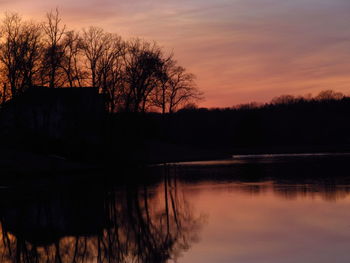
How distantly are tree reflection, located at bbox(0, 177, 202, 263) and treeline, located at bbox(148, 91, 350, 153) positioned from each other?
80.6 meters

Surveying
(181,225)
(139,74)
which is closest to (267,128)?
(139,74)

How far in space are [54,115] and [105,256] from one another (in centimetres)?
6546

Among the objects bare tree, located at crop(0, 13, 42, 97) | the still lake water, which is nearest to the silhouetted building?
bare tree, located at crop(0, 13, 42, 97)

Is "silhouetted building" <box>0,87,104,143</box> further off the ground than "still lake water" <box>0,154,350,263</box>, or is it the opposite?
"silhouetted building" <box>0,87,104,143</box>

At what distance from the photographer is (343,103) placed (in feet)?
516

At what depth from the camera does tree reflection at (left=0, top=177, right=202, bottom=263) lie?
1287 centimetres

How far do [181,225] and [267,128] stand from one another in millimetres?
116873

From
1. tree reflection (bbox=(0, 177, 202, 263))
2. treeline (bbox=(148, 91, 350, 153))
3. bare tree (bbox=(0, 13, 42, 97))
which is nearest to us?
tree reflection (bbox=(0, 177, 202, 263))

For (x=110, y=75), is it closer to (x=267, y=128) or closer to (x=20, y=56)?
(x=20, y=56)

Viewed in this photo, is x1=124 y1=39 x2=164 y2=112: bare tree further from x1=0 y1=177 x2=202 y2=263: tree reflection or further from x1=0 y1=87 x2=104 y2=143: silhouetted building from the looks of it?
x1=0 y1=177 x2=202 y2=263: tree reflection

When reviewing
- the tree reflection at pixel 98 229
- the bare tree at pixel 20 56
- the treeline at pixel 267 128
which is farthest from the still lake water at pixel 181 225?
the treeline at pixel 267 128

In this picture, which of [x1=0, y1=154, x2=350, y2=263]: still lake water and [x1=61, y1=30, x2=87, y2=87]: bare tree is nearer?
[x1=0, y1=154, x2=350, y2=263]: still lake water

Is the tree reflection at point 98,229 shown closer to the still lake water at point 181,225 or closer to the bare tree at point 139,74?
the still lake water at point 181,225

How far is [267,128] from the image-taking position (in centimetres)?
13175
